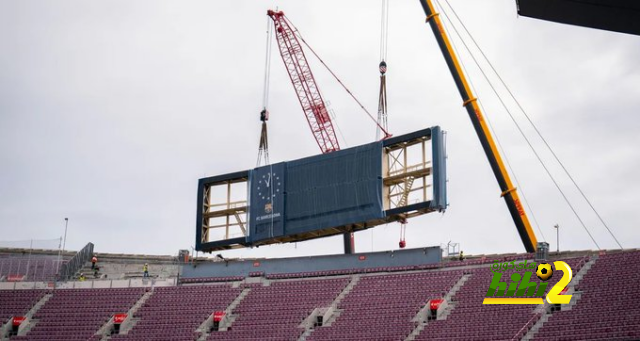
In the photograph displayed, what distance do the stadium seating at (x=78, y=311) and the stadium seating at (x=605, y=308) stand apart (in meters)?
25.7

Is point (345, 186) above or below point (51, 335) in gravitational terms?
above

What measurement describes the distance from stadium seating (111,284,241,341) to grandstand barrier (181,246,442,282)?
227 centimetres

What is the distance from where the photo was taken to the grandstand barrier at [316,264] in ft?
163

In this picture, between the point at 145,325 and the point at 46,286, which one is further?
the point at 46,286

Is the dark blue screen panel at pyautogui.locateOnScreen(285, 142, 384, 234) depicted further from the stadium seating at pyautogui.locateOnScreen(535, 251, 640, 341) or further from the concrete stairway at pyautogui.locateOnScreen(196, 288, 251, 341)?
the stadium seating at pyautogui.locateOnScreen(535, 251, 640, 341)

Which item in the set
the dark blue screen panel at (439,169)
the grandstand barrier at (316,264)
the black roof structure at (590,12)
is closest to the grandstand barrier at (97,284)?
the grandstand barrier at (316,264)

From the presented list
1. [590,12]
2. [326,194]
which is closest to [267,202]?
[326,194]

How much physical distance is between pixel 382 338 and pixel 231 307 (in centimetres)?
1166

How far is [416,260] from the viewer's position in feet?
163

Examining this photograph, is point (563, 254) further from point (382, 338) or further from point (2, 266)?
point (2, 266)

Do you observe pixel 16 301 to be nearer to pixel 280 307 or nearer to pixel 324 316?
pixel 280 307

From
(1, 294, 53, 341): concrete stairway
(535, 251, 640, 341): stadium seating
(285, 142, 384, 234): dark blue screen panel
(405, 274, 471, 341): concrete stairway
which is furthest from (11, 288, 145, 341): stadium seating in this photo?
(535, 251, 640, 341): stadium seating

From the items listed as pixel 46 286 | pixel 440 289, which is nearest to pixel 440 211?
pixel 440 289
